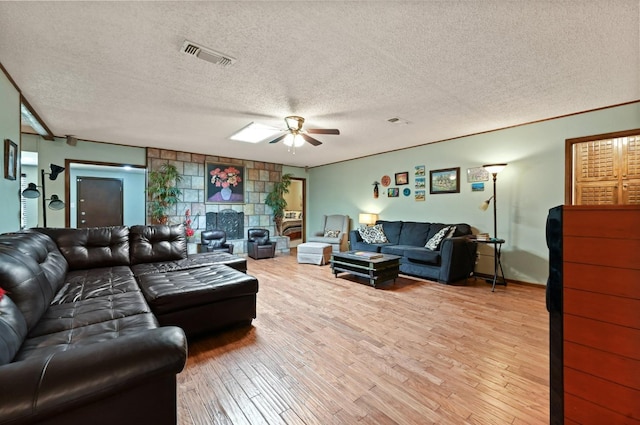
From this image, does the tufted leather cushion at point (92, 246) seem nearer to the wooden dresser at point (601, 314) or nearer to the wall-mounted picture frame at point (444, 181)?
the wooden dresser at point (601, 314)

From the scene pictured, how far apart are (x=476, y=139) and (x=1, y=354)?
5.46m

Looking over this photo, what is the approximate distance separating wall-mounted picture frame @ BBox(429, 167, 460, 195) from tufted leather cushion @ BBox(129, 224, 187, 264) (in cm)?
430

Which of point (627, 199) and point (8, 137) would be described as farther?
point (627, 199)

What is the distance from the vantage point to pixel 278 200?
23.3ft

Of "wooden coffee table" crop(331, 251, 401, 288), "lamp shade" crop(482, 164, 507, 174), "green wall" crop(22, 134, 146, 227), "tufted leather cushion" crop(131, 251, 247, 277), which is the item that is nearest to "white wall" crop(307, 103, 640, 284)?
"lamp shade" crop(482, 164, 507, 174)

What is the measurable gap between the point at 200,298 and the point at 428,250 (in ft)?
11.2

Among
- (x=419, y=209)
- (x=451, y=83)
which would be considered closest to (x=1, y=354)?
(x=451, y=83)

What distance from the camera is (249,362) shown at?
1999mm

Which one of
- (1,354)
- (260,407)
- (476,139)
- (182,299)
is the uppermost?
(476,139)

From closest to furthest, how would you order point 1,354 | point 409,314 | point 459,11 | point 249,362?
point 1,354 < point 459,11 < point 249,362 < point 409,314

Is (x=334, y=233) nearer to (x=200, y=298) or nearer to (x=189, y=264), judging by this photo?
(x=189, y=264)

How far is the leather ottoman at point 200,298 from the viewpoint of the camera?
2.16m

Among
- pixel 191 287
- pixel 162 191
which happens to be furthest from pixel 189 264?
pixel 162 191

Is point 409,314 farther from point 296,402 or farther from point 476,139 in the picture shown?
point 476,139
